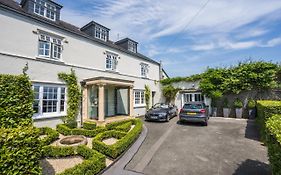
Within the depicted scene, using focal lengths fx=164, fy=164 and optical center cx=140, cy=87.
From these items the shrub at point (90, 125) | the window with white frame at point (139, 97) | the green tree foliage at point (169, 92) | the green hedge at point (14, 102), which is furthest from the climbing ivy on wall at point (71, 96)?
the green tree foliage at point (169, 92)

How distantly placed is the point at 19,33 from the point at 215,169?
12.2 metres

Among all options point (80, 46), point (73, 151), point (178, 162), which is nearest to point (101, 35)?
point (80, 46)

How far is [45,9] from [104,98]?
27.7 ft

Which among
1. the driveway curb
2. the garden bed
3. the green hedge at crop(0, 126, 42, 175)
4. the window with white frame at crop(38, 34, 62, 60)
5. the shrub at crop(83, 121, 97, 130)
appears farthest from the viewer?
the shrub at crop(83, 121, 97, 130)

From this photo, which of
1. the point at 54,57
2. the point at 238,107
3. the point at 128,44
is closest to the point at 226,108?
the point at 238,107

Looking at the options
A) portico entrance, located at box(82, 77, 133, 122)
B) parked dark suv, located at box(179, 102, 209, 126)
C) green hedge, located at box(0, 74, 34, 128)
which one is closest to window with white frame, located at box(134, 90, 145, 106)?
portico entrance, located at box(82, 77, 133, 122)

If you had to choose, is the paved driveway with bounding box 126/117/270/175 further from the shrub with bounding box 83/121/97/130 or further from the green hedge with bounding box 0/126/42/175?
the shrub with bounding box 83/121/97/130

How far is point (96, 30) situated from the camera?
632 inches

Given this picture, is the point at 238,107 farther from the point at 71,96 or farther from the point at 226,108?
the point at 71,96

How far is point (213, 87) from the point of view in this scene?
1772 centimetres

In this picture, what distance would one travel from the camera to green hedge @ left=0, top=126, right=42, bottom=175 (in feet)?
11.4

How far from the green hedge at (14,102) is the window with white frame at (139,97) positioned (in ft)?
43.3

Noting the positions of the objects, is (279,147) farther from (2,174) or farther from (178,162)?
(2,174)

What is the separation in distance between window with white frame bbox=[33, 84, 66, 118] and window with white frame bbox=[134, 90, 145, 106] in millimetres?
8843
